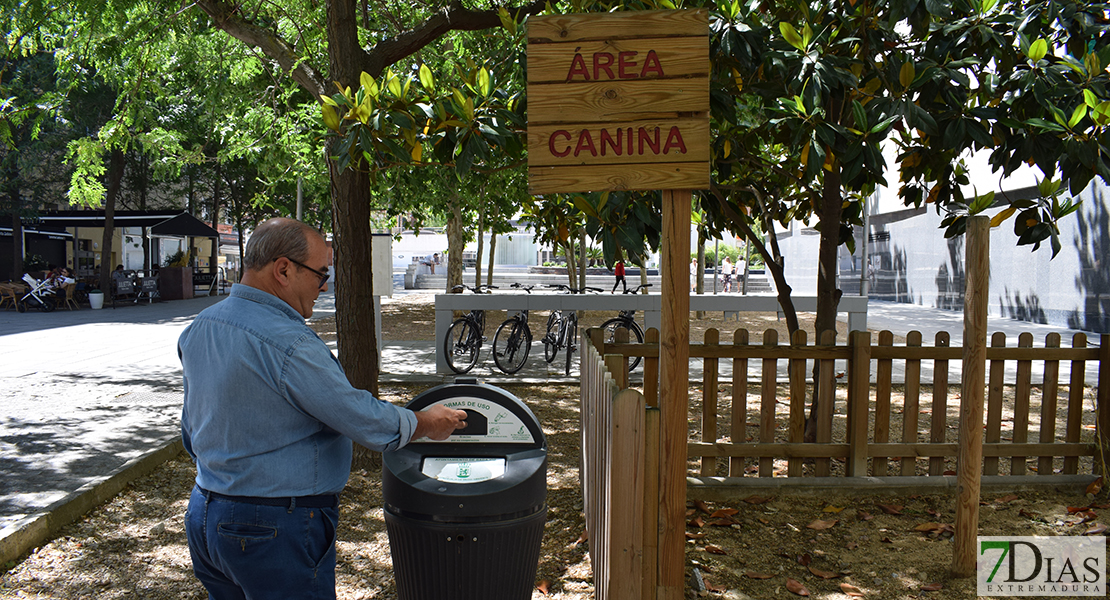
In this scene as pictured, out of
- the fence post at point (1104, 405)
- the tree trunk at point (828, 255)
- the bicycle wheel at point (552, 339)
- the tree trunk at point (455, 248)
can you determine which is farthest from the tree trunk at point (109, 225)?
the fence post at point (1104, 405)

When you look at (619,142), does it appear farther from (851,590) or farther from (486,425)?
(851,590)

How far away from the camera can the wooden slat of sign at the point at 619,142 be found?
2.70m

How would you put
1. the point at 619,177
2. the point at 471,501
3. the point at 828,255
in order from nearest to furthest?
the point at 471,501, the point at 619,177, the point at 828,255

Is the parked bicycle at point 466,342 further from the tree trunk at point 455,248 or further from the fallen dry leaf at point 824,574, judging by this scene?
the tree trunk at point 455,248

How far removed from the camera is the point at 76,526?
4523 millimetres

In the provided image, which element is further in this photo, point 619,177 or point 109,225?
point 109,225

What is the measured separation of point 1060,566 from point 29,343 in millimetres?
14717

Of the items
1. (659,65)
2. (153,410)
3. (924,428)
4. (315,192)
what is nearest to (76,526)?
(153,410)

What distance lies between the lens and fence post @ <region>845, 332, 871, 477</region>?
463 centimetres

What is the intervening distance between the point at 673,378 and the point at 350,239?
10.6ft

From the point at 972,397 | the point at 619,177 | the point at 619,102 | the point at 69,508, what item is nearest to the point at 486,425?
the point at 619,177

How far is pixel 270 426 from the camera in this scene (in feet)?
6.70

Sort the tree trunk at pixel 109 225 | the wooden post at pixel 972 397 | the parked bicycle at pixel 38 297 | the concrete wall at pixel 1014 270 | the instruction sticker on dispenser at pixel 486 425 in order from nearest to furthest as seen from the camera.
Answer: the instruction sticker on dispenser at pixel 486 425
the wooden post at pixel 972 397
the concrete wall at pixel 1014 270
the parked bicycle at pixel 38 297
the tree trunk at pixel 109 225

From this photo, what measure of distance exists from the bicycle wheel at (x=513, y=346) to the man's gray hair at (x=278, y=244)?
7.94 m
